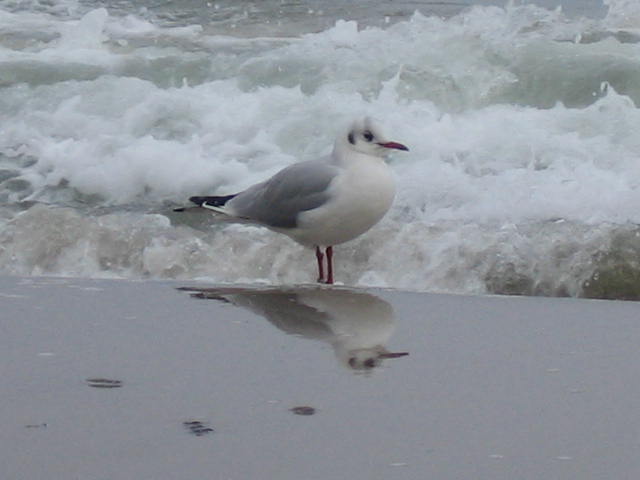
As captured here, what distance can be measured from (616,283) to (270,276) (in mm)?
1503

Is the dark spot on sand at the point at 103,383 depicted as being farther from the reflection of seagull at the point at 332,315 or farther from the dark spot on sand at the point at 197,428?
the reflection of seagull at the point at 332,315

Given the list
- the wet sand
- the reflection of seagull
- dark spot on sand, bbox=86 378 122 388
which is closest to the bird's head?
the reflection of seagull

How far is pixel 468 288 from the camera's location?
593 centimetres

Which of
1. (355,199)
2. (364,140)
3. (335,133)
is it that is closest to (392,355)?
(355,199)

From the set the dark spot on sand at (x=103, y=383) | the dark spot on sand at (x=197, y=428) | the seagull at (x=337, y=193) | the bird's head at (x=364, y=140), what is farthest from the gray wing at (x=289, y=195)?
the dark spot on sand at (x=197, y=428)

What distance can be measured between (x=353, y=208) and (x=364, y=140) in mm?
286

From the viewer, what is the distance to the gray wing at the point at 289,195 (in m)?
5.35

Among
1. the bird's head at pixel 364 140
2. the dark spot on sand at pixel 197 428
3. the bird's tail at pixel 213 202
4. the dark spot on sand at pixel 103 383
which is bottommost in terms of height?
the bird's tail at pixel 213 202

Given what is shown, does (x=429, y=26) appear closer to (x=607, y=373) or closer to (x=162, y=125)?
(x=162, y=125)

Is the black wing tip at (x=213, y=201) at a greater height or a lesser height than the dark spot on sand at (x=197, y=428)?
lesser

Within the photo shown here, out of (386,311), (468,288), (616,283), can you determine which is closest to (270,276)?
(468,288)

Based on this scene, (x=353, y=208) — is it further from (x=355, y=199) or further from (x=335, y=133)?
(x=335, y=133)

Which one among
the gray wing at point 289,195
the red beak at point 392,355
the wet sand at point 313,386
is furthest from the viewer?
the gray wing at point 289,195

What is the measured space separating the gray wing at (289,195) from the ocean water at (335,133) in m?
0.75
